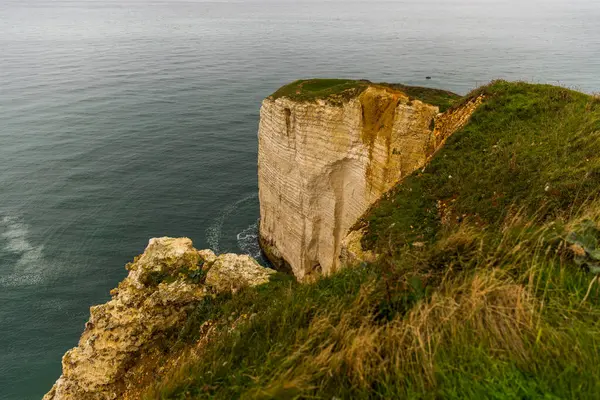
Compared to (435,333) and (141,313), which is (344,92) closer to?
(141,313)

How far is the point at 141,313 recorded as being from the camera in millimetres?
11453

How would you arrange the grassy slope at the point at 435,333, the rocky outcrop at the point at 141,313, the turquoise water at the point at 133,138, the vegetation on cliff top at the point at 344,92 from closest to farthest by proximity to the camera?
the grassy slope at the point at 435,333 → the rocky outcrop at the point at 141,313 → the vegetation on cliff top at the point at 344,92 → the turquoise water at the point at 133,138

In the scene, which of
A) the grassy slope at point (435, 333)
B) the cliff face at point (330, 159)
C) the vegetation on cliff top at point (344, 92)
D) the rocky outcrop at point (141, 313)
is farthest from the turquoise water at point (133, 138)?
the grassy slope at point (435, 333)

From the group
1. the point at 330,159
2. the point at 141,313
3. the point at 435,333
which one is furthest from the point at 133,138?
the point at 435,333

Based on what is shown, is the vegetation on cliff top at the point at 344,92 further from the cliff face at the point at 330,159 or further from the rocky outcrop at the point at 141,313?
the rocky outcrop at the point at 141,313

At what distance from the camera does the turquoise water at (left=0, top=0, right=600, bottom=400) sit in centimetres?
2688

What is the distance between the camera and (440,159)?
14.9m

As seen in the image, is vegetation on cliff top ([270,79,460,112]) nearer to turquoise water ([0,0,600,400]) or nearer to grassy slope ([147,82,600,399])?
grassy slope ([147,82,600,399])

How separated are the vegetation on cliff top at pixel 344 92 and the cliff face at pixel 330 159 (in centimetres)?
45

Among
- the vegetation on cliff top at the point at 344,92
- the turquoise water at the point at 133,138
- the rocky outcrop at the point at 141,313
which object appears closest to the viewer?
the rocky outcrop at the point at 141,313

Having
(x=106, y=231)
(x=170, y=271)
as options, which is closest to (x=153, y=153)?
(x=106, y=231)

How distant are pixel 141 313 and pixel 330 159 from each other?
15.0 m

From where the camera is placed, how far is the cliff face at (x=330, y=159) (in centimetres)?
1972

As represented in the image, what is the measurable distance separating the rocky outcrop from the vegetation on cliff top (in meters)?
13.0
